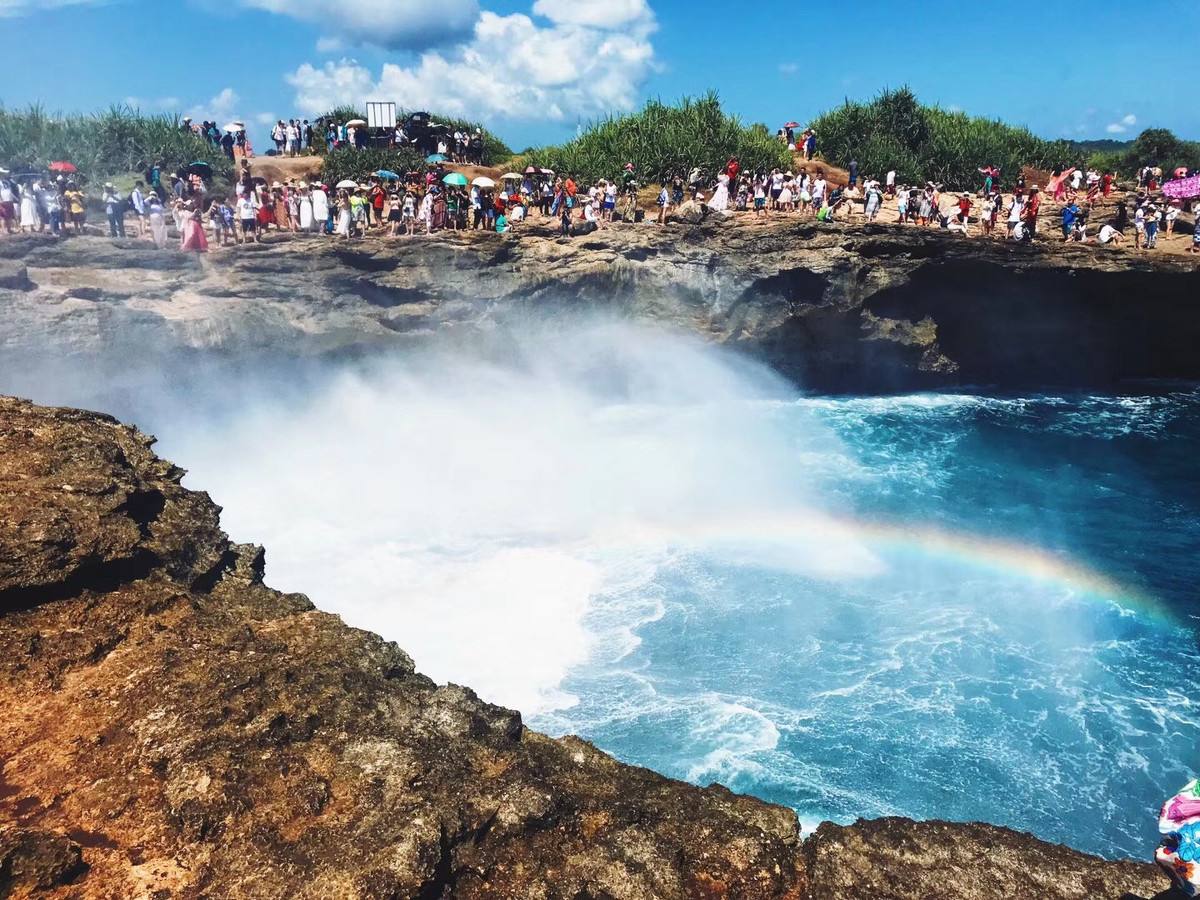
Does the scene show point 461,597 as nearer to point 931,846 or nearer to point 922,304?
point 931,846

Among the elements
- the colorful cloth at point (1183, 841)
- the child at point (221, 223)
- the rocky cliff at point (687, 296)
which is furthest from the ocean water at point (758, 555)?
the colorful cloth at point (1183, 841)

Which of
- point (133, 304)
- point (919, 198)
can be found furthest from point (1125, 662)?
point (133, 304)

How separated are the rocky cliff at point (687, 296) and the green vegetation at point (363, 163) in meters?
9.31

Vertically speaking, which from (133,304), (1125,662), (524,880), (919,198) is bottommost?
(1125,662)

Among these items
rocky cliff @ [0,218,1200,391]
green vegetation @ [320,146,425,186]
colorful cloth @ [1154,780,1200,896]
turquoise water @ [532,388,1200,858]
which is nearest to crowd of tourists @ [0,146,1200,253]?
rocky cliff @ [0,218,1200,391]

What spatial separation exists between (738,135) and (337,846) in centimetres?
4002

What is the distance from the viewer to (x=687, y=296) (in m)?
31.5

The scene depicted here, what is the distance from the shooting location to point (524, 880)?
5805 mm

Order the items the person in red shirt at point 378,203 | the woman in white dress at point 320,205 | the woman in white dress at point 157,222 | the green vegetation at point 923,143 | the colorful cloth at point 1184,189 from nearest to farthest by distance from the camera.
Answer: the woman in white dress at point 157,222 → the woman in white dress at point 320,205 → the person in red shirt at point 378,203 → the colorful cloth at point 1184,189 → the green vegetation at point 923,143

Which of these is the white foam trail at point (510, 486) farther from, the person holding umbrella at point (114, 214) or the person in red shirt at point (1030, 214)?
the person in red shirt at point (1030, 214)

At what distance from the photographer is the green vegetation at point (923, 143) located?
1594 inches

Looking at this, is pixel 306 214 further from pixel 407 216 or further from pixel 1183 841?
pixel 1183 841

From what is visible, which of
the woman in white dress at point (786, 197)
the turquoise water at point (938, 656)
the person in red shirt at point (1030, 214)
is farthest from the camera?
the woman in white dress at point (786, 197)

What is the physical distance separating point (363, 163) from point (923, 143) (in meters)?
28.9
